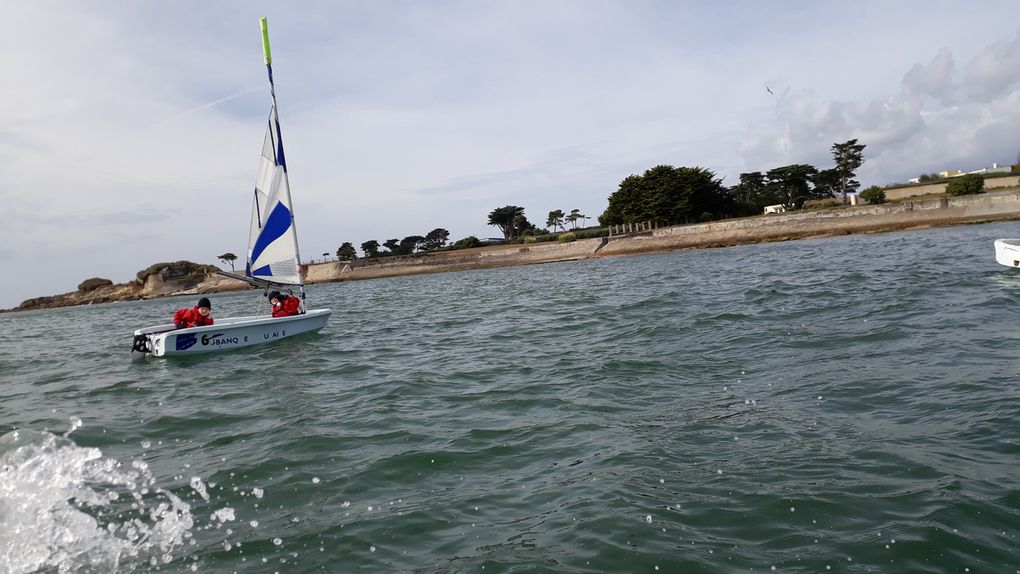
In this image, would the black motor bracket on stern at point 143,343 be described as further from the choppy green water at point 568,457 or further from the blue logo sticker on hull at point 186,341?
the choppy green water at point 568,457

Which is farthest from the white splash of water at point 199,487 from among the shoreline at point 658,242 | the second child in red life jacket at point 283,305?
the shoreline at point 658,242

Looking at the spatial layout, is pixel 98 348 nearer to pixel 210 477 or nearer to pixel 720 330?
pixel 210 477

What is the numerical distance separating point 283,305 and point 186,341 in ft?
9.97

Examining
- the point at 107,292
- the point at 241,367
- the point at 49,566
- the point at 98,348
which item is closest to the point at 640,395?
the point at 49,566

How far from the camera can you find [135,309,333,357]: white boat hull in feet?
47.5

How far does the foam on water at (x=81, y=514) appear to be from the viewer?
4250mm

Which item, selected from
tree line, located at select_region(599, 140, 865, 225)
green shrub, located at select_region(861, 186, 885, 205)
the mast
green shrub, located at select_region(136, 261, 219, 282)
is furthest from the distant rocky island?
green shrub, located at select_region(861, 186, 885, 205)

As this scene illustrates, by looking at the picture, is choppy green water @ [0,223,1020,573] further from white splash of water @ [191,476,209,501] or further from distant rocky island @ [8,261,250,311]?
A: distant rocky island @ [8,261,250,311]

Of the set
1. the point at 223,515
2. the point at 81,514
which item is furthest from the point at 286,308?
the point at 223,515

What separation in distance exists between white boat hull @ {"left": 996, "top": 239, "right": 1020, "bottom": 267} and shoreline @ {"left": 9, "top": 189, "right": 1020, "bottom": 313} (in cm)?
3468

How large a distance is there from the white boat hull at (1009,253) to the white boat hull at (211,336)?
740 inches

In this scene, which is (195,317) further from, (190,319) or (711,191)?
(711,191)

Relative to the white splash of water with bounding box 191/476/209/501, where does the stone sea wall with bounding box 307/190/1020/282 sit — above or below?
above

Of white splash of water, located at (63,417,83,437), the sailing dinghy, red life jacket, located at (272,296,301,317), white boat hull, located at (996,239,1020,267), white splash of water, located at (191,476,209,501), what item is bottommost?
white splash of water, located at (191,476,209,501)
